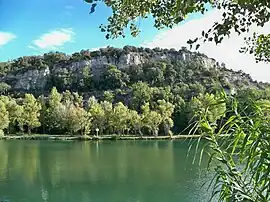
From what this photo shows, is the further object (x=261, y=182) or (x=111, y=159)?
(x=111, y=159)

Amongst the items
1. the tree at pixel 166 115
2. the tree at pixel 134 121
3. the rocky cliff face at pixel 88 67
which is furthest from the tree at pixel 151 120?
the rocky cliff face at pixel 88 67

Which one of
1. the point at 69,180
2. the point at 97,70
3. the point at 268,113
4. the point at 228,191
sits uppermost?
the point at 97,70

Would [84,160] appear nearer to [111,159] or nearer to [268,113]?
[111,159]

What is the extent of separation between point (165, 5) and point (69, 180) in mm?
14032

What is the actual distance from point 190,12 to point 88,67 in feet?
228

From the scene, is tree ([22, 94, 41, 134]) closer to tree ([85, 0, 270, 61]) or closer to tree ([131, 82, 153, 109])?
tree ([131, 82, 153, 109])

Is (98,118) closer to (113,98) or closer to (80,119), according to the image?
(80,119)

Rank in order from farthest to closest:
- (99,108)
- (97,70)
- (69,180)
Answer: (97,70) < (99,108) < (69,180)

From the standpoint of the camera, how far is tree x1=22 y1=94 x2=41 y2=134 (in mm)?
39344

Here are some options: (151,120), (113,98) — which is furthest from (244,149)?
(113,98)

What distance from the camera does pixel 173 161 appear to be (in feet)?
69.6

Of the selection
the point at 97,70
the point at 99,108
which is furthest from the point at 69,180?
the point at 97,70

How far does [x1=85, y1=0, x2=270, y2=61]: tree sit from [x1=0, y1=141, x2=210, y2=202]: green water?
6324 millimetres

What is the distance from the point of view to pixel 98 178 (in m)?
15.8
